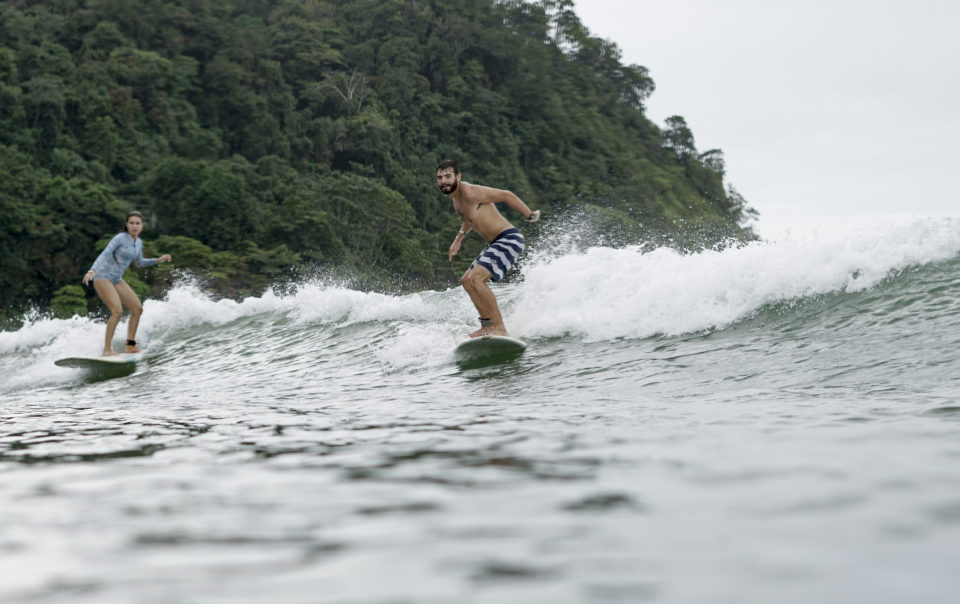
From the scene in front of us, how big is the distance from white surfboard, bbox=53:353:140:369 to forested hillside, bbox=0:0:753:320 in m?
24.0

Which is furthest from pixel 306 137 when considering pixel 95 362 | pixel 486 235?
pixel 486 235

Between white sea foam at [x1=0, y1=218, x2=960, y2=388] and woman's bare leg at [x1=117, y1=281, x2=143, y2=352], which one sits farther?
woman's bare leg at [x1=117, y1=281, x2=143, y2=352]

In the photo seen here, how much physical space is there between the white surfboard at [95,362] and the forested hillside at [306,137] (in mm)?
23969

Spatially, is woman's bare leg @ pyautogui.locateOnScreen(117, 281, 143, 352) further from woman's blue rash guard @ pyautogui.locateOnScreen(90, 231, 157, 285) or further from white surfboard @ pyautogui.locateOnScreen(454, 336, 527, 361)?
white surfboard @ pyautogui.locateOnScreen(454, 336, 527, 361)

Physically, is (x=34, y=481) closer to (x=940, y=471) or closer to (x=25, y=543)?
(x=25, y=543)

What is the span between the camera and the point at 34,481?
2777mm

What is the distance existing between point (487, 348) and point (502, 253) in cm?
95

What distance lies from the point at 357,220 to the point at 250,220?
6505mm

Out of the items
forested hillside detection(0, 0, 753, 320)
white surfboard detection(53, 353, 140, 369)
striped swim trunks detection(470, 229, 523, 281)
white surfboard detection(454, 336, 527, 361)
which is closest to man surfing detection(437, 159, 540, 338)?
striped swim trunks detection(470, 229, 523, 281)

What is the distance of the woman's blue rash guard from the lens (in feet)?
32.8

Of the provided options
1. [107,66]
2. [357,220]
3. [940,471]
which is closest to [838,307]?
[940,471]

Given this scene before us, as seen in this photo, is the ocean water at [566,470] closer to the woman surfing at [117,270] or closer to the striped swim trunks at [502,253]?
the striped swim trunks at [502,253]

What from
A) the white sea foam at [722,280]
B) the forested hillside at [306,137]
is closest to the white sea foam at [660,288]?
the white sea foam at [722,280]

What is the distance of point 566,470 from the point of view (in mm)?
→ 2633
